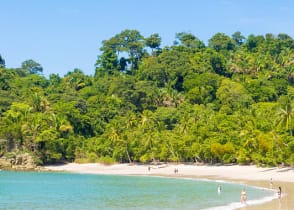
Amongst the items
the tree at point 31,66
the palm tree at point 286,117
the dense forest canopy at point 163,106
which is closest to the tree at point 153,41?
the dense forest canopy at point 163,106

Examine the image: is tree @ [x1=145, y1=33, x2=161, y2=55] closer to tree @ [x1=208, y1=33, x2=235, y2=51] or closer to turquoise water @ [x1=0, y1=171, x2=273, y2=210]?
tree @ [x1=208, y1=33, x2=235, y2=51]

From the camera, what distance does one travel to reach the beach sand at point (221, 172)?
4264cm

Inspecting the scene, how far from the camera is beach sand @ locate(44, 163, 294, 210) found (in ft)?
140

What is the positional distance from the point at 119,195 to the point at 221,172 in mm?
22616

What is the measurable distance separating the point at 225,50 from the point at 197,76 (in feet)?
73.7

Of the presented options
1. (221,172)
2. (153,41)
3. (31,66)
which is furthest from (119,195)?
(31,66)

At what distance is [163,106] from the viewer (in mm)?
96875

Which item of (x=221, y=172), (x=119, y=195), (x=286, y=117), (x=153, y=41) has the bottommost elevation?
(x=119, y=195)

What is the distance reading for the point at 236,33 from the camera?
13138cm

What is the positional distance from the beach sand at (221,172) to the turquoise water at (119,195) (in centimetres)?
299

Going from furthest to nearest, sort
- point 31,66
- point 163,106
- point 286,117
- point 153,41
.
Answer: point 31,66 < point 153,41 < point 163,106 < point 286,117

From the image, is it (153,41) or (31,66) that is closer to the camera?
(153,41)

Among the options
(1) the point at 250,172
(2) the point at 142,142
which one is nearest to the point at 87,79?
(2) the point at 142,142

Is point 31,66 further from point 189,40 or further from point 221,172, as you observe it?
point 221,172
